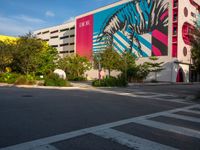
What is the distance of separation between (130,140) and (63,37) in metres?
73.2

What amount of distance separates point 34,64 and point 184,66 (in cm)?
3066

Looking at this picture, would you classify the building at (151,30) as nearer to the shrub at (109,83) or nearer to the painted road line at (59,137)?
the shrub at (109,83)

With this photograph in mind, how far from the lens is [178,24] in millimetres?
43688

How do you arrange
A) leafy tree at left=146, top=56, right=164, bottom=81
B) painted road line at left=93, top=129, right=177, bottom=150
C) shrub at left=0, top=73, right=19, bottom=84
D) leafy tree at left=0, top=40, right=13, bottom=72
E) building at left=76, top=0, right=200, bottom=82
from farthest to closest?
building at left=76, top=0, right=200, bottom=82, leafy tree at left=146, top=56, right=164, bottom=81, leafy tree at left=0, top=40, right=13, bottom=72, shrub at left=0, top=73, right=19, bottom=84, painted road line at left=93, top=129, right=177, bottom=150

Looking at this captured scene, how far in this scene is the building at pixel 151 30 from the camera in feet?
145

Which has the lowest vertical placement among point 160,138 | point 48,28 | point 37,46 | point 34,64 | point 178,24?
point 160,138

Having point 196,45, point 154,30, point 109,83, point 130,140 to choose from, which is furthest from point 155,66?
point 130,140

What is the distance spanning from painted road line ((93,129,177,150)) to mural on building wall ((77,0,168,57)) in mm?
41231

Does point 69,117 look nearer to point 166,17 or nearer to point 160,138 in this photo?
point 160,138

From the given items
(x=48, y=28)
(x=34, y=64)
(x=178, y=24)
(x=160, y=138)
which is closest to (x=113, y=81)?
(x=34, y=64)

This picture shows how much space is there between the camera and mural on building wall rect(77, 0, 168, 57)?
45844mm

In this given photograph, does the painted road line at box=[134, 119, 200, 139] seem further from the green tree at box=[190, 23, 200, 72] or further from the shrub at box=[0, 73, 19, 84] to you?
the shrub at box=[0, 73, 19, 84]

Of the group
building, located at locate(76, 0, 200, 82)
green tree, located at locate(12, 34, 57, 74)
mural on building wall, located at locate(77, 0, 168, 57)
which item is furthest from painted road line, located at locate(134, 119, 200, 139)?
mural on building wall, located at locate(77, 0, 168, 57)

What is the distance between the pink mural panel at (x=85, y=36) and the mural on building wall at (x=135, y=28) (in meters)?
2.04
